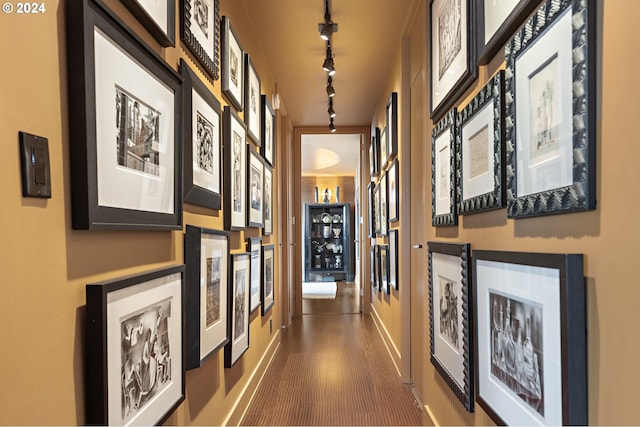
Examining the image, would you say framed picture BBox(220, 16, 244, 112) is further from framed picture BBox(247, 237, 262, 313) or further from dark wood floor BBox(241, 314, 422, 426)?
dark wood floor BBox(241, 314, 422, 426)

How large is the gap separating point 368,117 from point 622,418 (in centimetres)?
538

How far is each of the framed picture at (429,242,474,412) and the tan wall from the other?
1245 mm

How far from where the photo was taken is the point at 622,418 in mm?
759

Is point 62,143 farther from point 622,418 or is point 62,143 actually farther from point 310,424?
point 310,424

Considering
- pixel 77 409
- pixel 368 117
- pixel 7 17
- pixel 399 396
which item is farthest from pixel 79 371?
pixel 368 117

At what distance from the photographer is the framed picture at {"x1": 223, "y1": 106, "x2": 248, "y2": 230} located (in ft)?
7.24

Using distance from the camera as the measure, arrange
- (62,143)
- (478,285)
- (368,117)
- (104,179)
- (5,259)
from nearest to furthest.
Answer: (5,259) → (62,143) → (104,179) → (478,285) → (368,117)

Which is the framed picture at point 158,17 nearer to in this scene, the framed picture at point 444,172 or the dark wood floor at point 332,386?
the framed picture at point 444,172

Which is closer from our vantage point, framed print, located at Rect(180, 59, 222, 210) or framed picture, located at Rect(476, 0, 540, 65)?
framed picture, located at Rect(476, 0, 540, 65)

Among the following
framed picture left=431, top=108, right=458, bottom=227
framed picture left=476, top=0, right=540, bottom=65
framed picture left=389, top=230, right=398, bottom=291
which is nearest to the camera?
framed picture left=476, top=0, right=540, bottom=65

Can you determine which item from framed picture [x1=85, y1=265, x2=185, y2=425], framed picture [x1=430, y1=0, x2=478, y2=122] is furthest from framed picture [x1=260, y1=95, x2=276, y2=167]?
framed picture [x1=85, y1=265, x2=185, y2=425]

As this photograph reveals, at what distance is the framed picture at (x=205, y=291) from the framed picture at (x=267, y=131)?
1473 millimetres

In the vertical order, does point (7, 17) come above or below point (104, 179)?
above

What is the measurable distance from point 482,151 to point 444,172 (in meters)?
0.53
